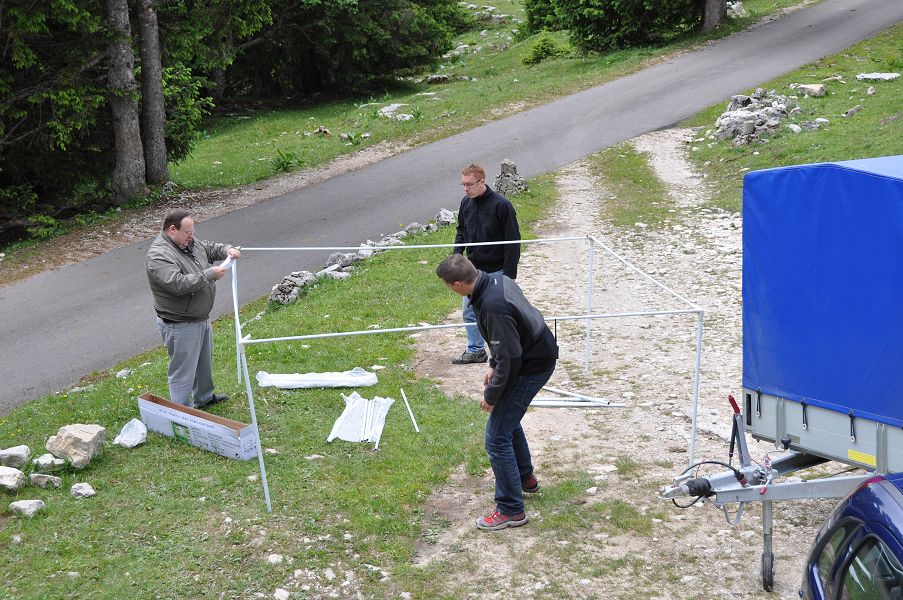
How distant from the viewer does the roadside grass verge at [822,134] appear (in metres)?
15.1

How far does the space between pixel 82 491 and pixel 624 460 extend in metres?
4.31

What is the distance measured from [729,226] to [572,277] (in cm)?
321

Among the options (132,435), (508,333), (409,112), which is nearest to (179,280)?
(132,435)

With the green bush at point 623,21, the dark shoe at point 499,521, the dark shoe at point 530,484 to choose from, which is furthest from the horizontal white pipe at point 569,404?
the green bush at point 623,21

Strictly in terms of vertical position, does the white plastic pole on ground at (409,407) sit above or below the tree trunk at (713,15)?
below

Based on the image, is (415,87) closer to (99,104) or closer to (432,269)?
(99,104)

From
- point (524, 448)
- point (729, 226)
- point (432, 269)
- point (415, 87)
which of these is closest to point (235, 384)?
point (524, 448)

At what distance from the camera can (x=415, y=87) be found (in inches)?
1227

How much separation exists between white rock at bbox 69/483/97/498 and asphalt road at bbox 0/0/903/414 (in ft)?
7.62

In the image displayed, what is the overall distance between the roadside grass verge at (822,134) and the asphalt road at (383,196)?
152 centimetres

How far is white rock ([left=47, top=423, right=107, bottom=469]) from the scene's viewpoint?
6.82 meters

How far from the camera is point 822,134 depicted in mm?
16500

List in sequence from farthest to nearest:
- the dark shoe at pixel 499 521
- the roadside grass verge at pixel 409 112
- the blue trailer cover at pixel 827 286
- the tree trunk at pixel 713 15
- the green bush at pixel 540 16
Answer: the green bush at pixel 540 16
the tree trunk at pixel 713 15
the roadside grass verge at pixel 409 112
the dark shoe at pixel 499 521
the blue trailer cover at pixel 827 286

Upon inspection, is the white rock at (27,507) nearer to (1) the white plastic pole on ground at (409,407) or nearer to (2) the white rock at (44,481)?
(2) the white rock at (44,481)
